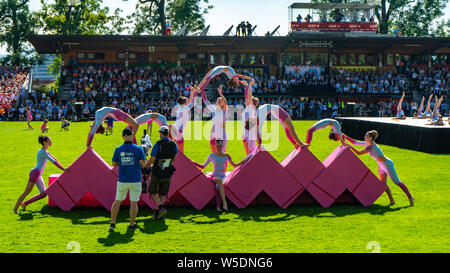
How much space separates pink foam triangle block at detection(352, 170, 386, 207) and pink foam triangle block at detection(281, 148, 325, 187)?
86cm

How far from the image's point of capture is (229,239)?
6719 mm

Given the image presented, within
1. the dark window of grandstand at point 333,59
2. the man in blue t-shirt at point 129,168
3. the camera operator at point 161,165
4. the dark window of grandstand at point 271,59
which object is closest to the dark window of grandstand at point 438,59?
the dark window of grandstand at point 333,59

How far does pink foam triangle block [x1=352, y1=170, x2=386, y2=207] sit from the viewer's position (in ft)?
29.3

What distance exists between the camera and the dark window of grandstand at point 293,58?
46469 millimetres

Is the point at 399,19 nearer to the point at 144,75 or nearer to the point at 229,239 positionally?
the point at 144,75

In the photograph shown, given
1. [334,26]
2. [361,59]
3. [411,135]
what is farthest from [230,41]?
[411,135]

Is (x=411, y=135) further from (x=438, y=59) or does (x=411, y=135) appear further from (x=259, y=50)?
(x=438, y=59)

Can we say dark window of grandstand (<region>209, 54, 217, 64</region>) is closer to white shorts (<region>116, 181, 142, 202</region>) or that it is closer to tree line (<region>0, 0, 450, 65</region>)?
tree line (<region>0, 0, 450, 65</region>)

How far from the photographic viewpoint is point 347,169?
8953mm

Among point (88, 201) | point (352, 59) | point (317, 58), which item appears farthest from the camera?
point (352, 59)

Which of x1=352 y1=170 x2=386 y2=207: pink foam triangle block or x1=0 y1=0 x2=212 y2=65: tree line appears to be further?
x1=0 y1=0 x2=212 y2=65: tree line

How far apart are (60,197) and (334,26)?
41.9 metres

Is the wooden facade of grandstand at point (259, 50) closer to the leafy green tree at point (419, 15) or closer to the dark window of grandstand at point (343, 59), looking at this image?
the dark window of grandstand at point (343, 59)

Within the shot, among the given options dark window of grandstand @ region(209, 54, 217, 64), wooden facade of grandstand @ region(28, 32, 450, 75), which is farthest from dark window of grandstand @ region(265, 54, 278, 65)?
dark window of grandstand @ region(209, 54, 217, 64)
